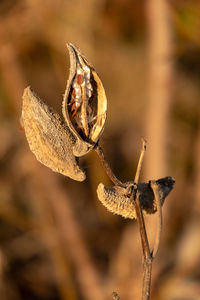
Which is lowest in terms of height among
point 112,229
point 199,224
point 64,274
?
point 64,274

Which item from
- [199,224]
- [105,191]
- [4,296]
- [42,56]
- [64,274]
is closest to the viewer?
[105,191]

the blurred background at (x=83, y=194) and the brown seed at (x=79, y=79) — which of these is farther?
the blurred background at (x=83, y=194)

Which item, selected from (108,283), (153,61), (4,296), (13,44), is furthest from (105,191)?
(13,44)

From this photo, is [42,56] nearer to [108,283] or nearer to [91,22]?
[91,22]

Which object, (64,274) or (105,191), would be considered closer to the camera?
(105,191)

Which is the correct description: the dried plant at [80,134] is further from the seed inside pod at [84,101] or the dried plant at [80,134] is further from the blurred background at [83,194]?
the blurred background at [83,194]

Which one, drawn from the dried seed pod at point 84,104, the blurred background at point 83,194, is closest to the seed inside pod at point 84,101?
the dried seed pod at point 84,104

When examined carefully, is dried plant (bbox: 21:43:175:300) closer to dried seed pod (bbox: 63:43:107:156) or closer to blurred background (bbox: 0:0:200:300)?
dried seed pod (bbox: 63:43:107:156)

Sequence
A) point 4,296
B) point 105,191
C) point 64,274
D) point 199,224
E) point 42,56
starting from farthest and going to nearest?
point 42,56
point 199,224
point 64,274
point 4,296
point 105,191
